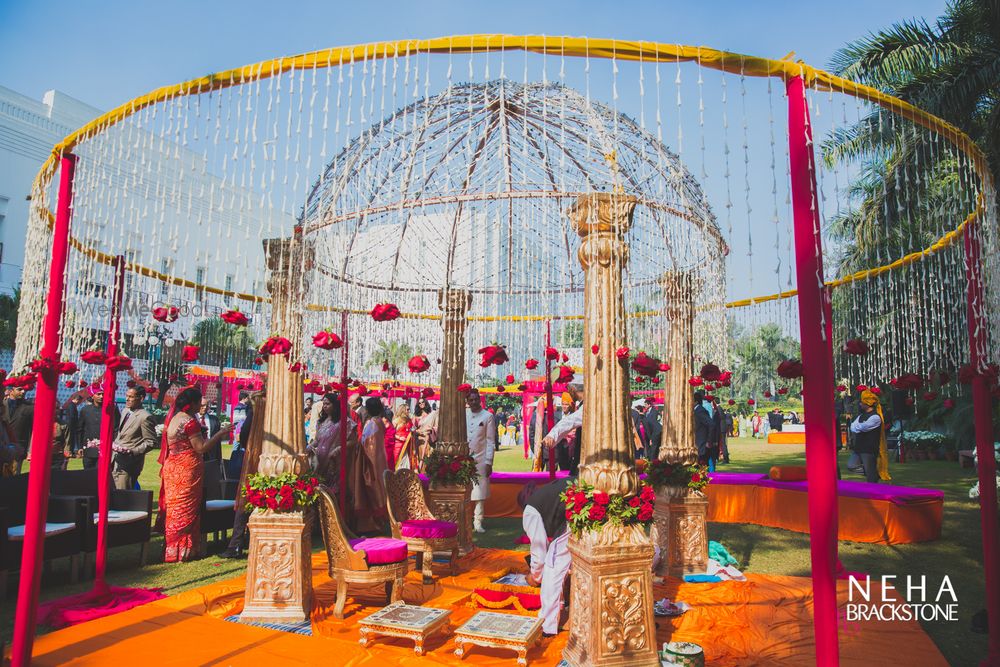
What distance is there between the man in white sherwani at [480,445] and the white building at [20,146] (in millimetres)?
25774

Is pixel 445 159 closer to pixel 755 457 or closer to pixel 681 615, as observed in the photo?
pixel 681 615

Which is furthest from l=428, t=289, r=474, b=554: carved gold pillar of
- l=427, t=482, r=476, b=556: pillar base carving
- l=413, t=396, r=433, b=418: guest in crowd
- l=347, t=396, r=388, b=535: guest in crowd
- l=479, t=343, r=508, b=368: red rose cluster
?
l=413, t=396, r=433, b=418: guest in crowd

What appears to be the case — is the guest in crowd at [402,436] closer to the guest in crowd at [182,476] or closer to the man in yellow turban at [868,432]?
the guest in crowd at [182,476]

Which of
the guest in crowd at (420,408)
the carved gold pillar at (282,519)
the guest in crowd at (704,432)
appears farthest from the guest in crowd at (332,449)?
the guest in crowd at (420,408)

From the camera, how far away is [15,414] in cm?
969

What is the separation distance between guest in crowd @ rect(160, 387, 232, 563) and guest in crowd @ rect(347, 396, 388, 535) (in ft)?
5.43

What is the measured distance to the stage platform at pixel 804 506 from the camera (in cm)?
729

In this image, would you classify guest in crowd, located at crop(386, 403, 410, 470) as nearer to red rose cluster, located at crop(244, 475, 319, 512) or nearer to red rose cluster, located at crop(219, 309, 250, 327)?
red rose cluster, located at crop(244, 475, 319, 512)

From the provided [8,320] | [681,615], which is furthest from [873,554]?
[8,320]

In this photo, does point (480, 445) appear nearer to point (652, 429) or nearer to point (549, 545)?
point (549, 545)

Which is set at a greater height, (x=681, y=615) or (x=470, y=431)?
(x=470, y=431)

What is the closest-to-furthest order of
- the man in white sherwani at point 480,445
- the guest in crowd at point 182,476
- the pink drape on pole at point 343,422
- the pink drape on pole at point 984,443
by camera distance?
the pink drape on pole at point 984,443 → the guest in crowd at point 182,476 → the pink drape on pole at point 343,422 → the man in white sherwani at point 480,445

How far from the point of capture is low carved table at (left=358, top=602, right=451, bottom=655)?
13.3 feet

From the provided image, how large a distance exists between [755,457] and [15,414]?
18867mm
